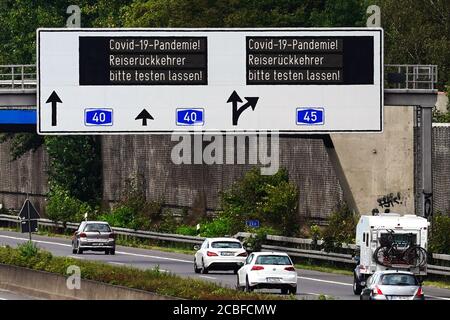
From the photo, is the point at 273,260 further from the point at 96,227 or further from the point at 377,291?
the point at 96,227

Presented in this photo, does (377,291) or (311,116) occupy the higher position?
(311,116)

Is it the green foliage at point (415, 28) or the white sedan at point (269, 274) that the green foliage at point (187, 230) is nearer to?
the green foliage at point (415, 28)

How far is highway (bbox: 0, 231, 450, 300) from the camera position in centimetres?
4853

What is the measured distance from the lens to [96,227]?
68938 millimetres

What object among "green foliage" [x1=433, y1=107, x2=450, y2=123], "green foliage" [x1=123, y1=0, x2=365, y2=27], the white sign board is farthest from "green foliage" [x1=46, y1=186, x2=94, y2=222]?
the white sign board

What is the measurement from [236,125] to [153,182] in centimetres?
3483

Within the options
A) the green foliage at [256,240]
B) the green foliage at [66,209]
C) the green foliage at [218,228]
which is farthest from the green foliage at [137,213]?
the green foliage at [256,240]

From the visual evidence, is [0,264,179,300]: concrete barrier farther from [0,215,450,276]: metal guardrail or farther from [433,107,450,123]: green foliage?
[433,107,450,123]: green foliage

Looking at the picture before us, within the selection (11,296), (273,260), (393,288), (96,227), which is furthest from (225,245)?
(393,288)

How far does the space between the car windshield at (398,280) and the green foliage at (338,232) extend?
68.8 feet

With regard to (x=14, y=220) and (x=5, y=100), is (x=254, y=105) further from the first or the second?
(x=14, y=220)

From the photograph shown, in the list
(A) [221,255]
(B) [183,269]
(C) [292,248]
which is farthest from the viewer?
(C) [292,248]

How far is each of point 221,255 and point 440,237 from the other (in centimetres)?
766
